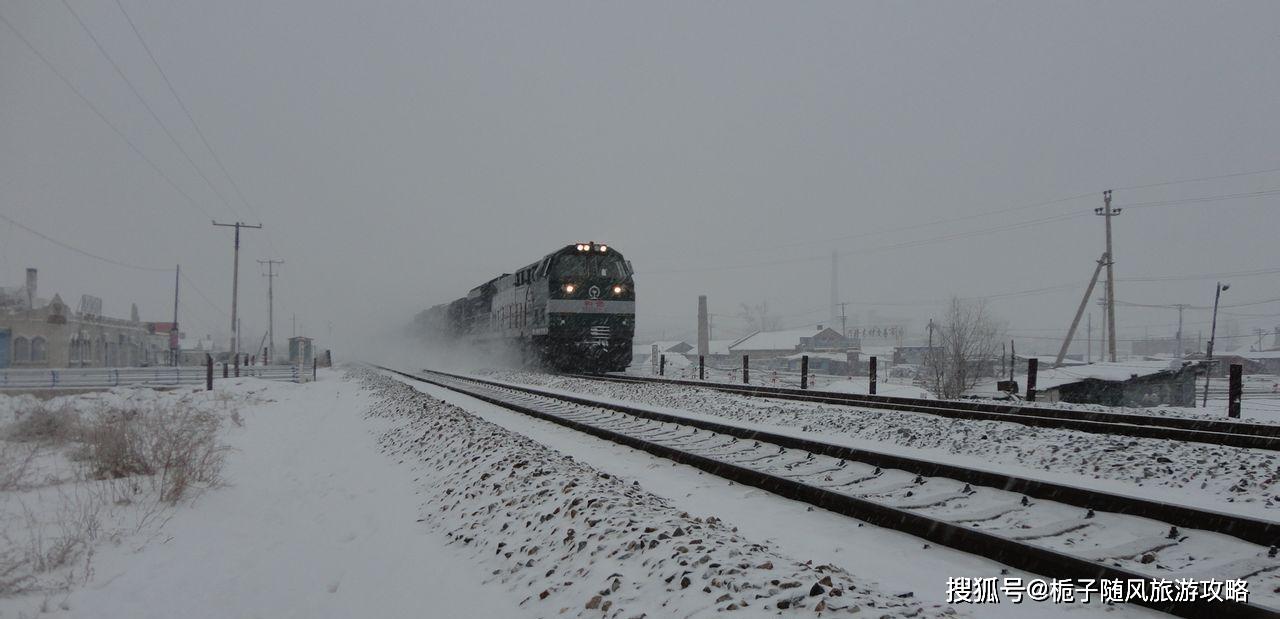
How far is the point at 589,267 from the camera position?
84.3 feet

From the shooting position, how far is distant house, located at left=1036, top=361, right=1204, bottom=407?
18516 millimetres

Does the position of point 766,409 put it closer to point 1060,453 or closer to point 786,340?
point 1060,453

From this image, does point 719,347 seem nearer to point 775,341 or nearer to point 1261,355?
point 775,341

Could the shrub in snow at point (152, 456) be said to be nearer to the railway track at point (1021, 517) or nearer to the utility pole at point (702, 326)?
the railway track at point (1021, 517)

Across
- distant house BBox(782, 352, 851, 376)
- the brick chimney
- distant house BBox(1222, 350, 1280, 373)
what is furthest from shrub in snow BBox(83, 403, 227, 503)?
distant house BBox(1222, 350, 1280, 373)

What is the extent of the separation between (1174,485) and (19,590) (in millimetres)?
9071

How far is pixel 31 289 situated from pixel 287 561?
41322mm

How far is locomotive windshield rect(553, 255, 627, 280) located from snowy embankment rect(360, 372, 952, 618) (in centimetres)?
1756

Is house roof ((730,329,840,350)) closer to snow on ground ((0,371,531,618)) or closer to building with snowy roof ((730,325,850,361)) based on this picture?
building with snowy roof ((730,325,850,361))

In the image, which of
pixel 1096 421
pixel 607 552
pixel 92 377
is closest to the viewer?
pixel 607 552

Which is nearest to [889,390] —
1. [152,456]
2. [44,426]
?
[152,456]

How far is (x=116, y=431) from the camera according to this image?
8484mm

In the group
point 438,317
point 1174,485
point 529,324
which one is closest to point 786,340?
point 438,317

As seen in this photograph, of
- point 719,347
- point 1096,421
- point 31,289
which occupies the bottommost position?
point 719,347
